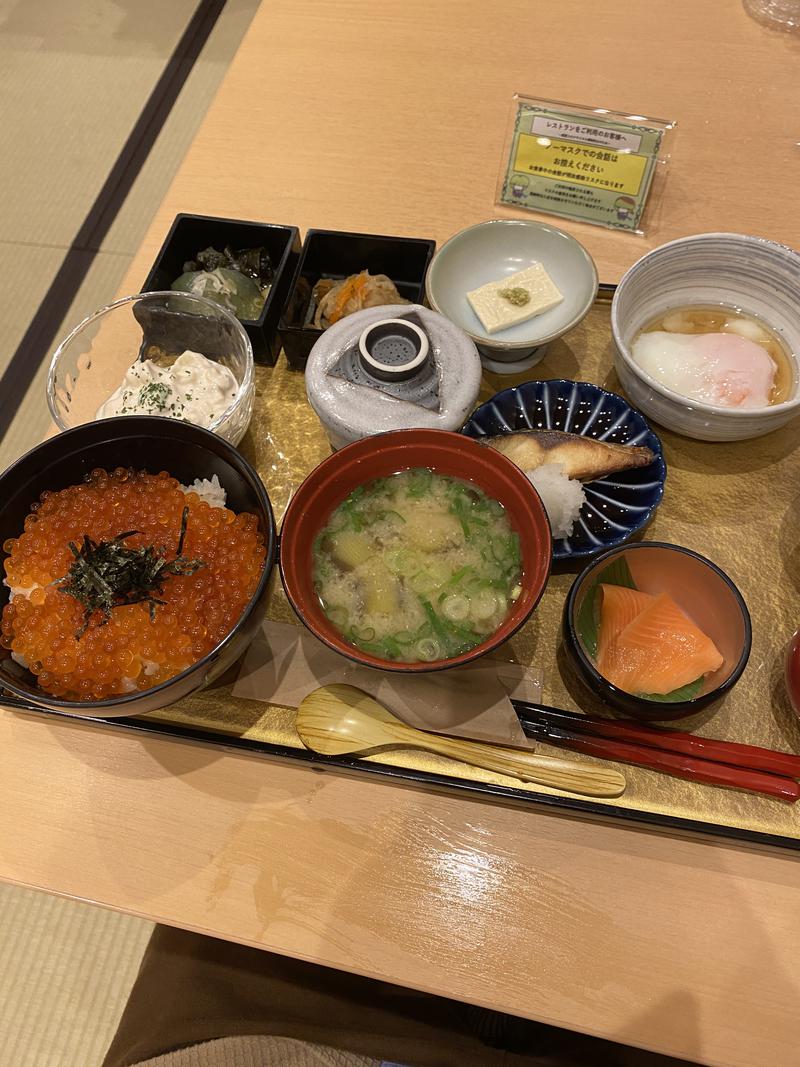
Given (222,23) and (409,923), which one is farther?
(222,23)

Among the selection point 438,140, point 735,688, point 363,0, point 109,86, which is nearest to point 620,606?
point 735,688

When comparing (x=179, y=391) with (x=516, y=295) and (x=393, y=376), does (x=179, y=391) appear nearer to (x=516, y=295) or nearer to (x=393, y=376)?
(x=393, y=376)

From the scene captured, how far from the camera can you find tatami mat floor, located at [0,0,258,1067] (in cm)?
192

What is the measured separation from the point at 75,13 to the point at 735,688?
4.95 metres

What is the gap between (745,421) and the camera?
1.33 metres

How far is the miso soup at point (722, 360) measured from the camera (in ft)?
4.74

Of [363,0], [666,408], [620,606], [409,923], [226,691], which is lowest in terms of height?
[409,923]

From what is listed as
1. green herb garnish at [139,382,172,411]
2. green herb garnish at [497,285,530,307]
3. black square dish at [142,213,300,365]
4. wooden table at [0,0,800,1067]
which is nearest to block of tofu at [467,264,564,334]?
green herb garnish at [497,285,530,307]

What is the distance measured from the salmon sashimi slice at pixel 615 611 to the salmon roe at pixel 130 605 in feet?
1.97

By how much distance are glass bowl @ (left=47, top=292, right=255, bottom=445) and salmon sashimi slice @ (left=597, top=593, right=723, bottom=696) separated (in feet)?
2.84

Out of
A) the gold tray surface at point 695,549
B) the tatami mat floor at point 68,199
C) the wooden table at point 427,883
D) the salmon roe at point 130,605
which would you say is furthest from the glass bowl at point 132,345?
the tatami mat floor at point 68,199

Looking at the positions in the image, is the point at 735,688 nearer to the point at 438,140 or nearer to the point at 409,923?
the point at 409,923

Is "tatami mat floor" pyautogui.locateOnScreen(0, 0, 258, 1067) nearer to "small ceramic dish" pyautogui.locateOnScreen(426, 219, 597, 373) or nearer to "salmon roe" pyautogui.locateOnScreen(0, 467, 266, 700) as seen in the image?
"salmon roe" pyautogui.locateOnScreen(0, 467, 266, 700)

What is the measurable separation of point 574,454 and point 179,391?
81 cm
